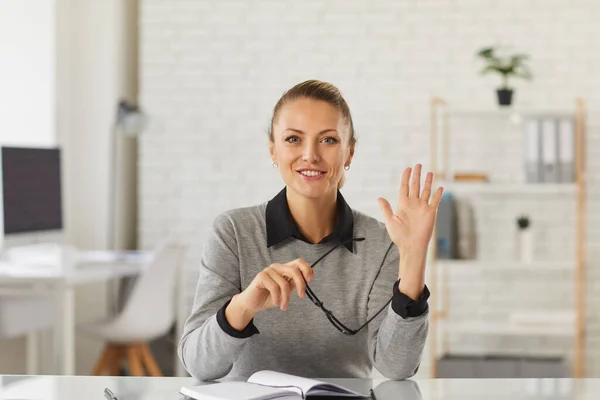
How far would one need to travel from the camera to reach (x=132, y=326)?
4145mm

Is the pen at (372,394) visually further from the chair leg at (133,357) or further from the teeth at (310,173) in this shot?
the chair leg at (133,357)

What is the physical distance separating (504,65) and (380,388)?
10.5ft

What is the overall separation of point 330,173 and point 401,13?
9.83ft

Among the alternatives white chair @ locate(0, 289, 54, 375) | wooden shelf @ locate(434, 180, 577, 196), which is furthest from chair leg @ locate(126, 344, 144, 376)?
wooden shelf @ locate(434, 180, 577, 196)

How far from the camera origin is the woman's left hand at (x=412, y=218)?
5.41ft

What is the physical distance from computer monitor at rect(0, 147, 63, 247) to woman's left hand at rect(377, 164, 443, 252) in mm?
2419

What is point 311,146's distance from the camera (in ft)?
6.00

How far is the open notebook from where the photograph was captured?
56.2 inches

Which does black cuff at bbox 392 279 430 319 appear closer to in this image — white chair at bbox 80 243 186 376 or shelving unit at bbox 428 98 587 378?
white chair at bbox 80 243 186 376

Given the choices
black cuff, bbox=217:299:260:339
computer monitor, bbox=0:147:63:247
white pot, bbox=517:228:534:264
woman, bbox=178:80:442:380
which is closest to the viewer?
black cuff, bbox=217:299:260:339

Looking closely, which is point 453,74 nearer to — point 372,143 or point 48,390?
point 372,143

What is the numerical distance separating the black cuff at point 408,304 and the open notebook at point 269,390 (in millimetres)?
212

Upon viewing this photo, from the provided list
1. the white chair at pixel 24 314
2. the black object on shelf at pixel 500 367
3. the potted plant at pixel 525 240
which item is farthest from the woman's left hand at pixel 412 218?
the potted plant at pixel 525 240

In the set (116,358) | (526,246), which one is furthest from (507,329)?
(116,358)
